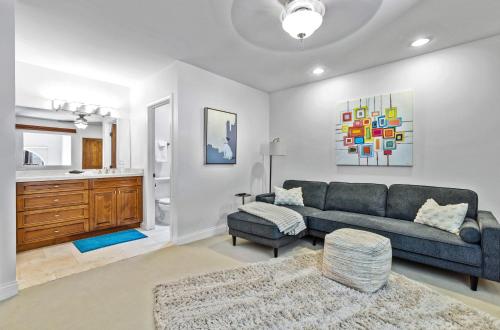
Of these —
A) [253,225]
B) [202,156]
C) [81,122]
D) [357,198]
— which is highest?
[81,122]

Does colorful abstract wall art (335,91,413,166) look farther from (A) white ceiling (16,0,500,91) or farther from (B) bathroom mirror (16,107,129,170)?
(B) bathroom mirror (16,107,129,170)

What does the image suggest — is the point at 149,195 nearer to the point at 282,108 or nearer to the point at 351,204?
the point at 282,108

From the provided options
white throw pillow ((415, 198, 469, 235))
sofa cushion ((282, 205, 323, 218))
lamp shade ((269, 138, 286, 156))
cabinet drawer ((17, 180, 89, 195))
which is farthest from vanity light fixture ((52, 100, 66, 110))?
white throw pillow ((415, 198, 469, 235))

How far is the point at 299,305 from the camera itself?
1777 millimetres

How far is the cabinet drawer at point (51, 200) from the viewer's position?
112 inches

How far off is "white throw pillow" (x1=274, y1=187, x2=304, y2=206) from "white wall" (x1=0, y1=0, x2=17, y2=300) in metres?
2.93

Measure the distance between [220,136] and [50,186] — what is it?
2.36 m

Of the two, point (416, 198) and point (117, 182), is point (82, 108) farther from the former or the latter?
point (416, 198)

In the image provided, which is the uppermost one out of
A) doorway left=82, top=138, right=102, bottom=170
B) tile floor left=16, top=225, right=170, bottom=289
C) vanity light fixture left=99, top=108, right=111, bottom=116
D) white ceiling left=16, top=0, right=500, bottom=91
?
white ceiling left=16, top=0, right=500, bottom=91

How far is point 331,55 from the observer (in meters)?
2.97

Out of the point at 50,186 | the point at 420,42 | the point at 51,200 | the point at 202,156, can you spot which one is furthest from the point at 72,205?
the point at 420,42

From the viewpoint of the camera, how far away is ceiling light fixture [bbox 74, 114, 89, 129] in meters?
3.78

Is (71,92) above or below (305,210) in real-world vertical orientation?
above

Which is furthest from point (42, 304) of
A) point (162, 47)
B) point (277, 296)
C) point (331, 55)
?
point (331, 55)
